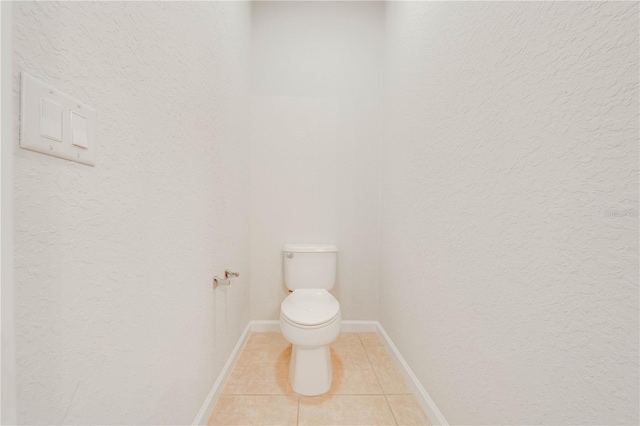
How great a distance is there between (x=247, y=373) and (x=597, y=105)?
1.73 meters

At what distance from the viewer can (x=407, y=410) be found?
118 cm

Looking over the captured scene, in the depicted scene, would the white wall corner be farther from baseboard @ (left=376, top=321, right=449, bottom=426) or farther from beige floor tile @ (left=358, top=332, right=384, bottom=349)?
beige floor tile @ (left=358, top=332, right=384, bottom=349)

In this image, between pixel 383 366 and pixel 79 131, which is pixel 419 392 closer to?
pixel 383 366

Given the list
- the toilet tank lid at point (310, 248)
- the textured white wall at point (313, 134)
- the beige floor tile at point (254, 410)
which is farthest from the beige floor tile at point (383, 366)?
the toilet tank lid at point (310, 248)

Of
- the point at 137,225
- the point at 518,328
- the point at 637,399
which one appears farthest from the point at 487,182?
the point at 137,225

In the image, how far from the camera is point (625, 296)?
0.46 m

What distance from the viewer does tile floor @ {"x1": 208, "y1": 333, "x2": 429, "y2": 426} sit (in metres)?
1.14

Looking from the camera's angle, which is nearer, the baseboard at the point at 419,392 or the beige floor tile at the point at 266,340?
the baseboard at the point at 419,392

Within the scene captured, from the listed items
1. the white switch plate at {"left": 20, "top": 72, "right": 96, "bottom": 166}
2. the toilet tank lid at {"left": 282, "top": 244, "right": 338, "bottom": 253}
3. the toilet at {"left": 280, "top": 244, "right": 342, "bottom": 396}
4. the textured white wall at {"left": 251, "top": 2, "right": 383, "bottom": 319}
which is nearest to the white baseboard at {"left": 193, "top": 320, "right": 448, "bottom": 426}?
the textured white wall at {"left": 251, "top": 2, "right": 383, "bottom": 319}

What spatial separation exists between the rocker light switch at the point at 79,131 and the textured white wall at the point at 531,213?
987 mm

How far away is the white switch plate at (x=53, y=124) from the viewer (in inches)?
15.2

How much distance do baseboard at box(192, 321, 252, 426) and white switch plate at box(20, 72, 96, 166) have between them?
106 cm

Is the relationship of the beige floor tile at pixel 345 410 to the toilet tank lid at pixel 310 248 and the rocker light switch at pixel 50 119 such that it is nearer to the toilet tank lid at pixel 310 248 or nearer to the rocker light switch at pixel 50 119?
the toilet tank lid at pixel 310 248

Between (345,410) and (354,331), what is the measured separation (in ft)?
2.50
